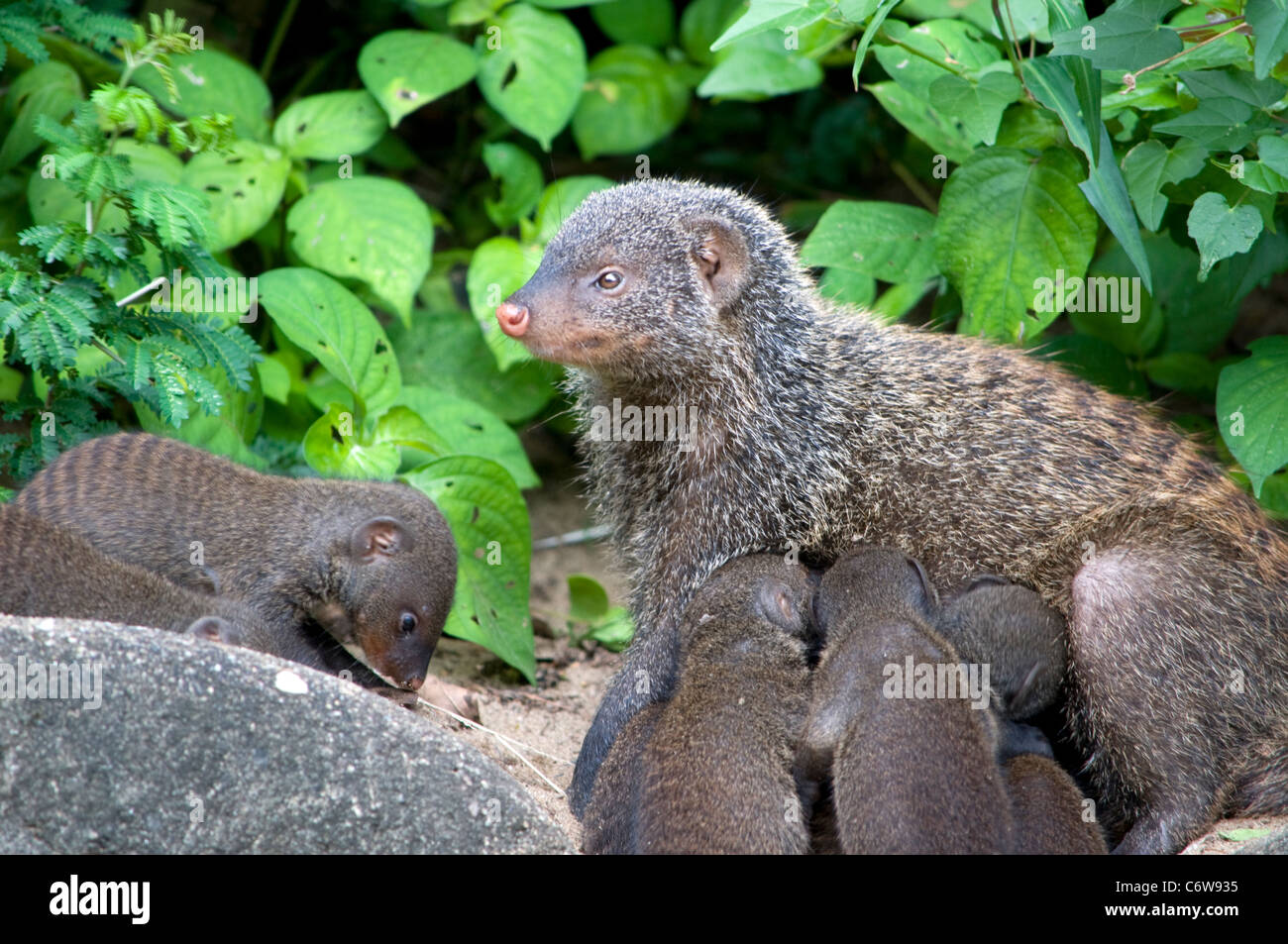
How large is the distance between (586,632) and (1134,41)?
3.15m

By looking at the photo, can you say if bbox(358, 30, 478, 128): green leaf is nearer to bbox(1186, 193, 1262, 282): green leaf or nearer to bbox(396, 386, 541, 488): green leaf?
bbox(396, 386, 541, 488): green leaf

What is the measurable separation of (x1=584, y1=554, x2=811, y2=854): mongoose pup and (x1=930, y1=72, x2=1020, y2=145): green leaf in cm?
151

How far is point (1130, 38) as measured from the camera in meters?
3.40

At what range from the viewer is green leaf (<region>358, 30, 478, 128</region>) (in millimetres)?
5250

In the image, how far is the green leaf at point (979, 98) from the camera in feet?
13.1

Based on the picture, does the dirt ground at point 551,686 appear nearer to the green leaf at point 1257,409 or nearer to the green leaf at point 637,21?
the green leaf at point 1257,409

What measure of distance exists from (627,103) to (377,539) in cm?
272

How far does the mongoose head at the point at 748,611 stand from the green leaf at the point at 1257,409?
136 centimetres

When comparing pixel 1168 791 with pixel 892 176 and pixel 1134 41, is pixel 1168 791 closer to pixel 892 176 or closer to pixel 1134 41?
pixel 1134 41

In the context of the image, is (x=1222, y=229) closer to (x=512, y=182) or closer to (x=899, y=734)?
(x=899, y=734)

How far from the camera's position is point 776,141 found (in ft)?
23.5

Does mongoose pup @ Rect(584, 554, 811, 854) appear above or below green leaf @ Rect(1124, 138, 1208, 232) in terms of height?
below

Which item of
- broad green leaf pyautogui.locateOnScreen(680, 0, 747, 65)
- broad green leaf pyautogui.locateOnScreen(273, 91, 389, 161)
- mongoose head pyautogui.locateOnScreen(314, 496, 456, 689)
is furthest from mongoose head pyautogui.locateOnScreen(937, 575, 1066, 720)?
broad green leaf pyautogui.locateOnScreen(680, 0, 747, 65)
